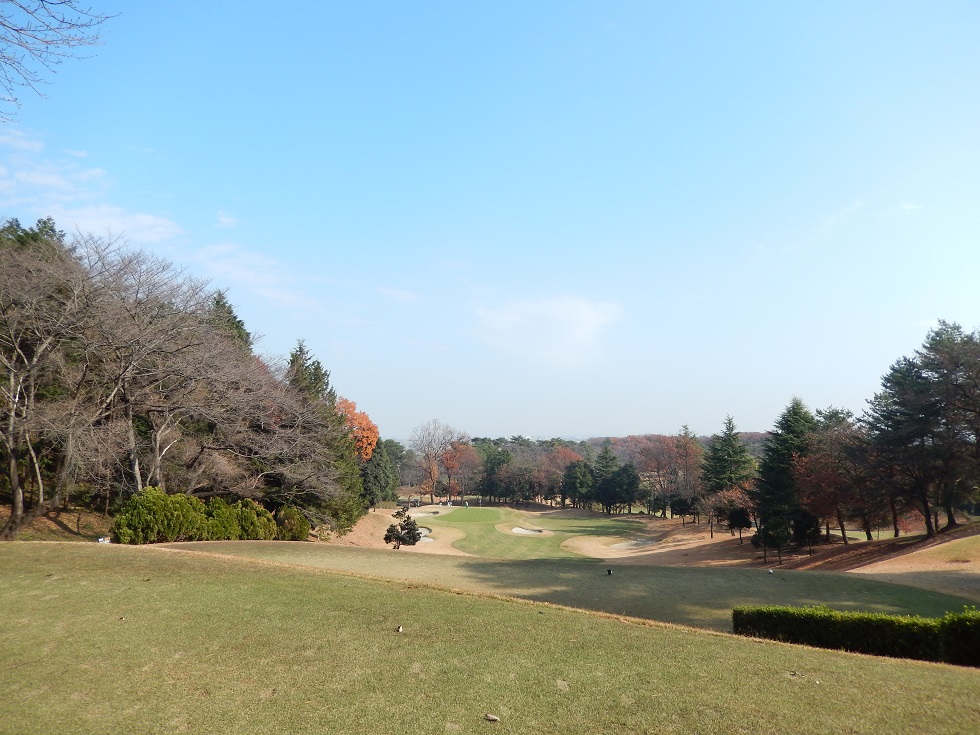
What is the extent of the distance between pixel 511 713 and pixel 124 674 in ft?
14.2

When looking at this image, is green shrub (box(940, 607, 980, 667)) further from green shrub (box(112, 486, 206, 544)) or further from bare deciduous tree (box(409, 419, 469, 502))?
bare deciduous tree (box(409, 419, 469, 502))

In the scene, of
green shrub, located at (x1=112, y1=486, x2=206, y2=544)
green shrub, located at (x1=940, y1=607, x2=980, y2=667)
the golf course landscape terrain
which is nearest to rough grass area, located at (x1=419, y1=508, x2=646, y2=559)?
green shrub, located at (x1=112, y1=486, x2=206, y2=544)

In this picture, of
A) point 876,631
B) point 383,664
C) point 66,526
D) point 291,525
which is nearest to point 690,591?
point 876,631

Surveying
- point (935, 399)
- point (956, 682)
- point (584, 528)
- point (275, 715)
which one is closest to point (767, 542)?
point (935, 399)

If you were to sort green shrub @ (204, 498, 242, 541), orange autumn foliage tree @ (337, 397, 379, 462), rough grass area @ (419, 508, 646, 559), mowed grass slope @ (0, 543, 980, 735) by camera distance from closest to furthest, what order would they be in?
mowed grass slope @ (0, 543, 980, 735) < green shrub @ (204, 498, 242, 541) < rough grass area @ (419, 508, 646, 559) < orange autumn foliage tree @ (337, 397, 379, 462)

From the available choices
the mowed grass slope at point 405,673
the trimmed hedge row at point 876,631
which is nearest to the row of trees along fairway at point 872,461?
the trimmed hedge row at point 876,631

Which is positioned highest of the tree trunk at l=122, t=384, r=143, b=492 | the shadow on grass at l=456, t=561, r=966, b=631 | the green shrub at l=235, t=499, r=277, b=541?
the tree trunk at l=122, t=384, r=143, b=492

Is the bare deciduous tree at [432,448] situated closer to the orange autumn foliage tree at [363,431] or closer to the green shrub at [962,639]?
the orange autumn foliage tree at [363,431]

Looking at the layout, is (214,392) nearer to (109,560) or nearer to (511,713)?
(109,560)

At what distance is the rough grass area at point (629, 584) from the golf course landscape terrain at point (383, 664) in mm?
218

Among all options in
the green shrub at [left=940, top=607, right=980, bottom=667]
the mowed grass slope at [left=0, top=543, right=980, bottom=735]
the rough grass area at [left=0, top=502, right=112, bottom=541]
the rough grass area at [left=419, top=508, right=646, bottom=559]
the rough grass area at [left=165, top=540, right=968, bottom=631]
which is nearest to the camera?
the mowed grass slope at [left=0, top=543, right=980, bottom=735]

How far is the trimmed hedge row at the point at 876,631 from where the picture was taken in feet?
27.5

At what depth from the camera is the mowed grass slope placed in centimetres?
512

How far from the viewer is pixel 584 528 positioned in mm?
53562
